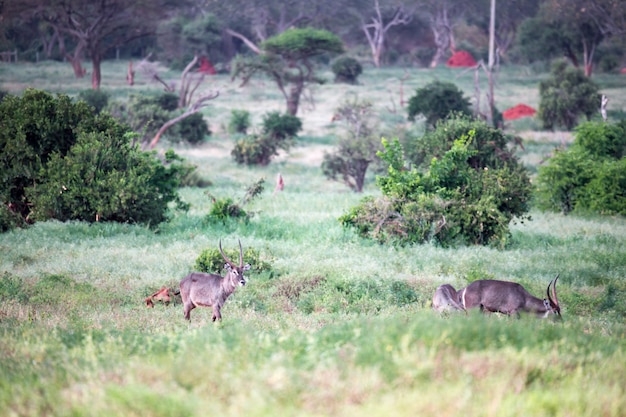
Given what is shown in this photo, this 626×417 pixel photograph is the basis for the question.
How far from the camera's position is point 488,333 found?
6.48 m

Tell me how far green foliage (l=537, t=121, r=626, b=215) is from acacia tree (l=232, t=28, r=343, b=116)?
1767cm

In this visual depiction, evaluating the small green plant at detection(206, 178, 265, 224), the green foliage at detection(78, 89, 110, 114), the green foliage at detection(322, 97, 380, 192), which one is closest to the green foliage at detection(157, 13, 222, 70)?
the green foliage at detection(78, 89, 110, 114)

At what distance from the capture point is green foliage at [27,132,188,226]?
15.6 meters

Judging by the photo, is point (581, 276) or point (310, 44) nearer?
point (581, 276)

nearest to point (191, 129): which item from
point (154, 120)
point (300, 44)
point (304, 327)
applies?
point (154, 120)

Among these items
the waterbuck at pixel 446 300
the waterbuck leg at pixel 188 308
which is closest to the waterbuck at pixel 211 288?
the waterbuck leg at pixel 188 308

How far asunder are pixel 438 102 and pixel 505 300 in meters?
23.1

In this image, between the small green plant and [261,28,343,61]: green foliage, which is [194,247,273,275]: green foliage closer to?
the small green plant

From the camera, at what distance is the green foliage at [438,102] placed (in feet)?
104

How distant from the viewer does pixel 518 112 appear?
1531 inches

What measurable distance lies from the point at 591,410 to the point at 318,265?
289 inches

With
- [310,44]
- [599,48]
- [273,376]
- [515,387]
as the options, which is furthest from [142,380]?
[599,48]

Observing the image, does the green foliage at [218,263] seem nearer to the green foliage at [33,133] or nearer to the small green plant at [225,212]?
the small green plant at [225,212]

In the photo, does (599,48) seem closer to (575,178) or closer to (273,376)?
(575,178)
